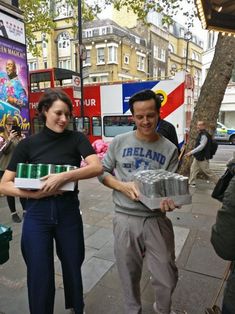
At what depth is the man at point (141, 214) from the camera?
6.45 feet

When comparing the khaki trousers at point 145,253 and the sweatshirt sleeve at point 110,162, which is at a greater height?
the sweatshirt sleeve at point 110,162

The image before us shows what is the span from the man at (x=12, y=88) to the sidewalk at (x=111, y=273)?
3037 millimetres

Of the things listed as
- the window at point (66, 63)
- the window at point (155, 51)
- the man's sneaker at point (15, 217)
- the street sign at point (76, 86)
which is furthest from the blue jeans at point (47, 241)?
the window at point (155, 51)

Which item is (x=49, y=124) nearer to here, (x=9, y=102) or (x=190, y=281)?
(x=190, y=281)

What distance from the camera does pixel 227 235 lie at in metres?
1.29

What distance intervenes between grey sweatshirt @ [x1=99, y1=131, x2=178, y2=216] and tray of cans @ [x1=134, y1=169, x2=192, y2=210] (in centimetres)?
24

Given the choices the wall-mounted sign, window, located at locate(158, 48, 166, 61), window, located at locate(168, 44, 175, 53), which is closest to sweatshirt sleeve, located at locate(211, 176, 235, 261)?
the wall-mounted sign

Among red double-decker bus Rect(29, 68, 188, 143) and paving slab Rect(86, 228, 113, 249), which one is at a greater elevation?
red double-decker bus Rect(29, 68, 188, 143)

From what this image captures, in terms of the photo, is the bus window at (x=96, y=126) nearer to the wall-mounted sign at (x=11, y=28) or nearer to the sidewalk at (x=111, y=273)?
the wall-mounted sign at (x=11, y=28)

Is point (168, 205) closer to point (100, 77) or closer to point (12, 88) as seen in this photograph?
point (12, 88)

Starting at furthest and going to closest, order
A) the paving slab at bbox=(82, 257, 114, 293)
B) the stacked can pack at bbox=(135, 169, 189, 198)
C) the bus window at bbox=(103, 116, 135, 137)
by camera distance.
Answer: the bus window at bbox=(103, 116, 135, 137), the paving slab at bbox=(82, 257, 114, 293), the stacked can pack at bbox=(135, 169, 189, 198)

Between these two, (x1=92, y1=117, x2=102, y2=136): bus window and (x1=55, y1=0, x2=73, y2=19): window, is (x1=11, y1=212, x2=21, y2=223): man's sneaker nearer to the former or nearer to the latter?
(x1=92, y1=117, x2=102, y2=136): bus window

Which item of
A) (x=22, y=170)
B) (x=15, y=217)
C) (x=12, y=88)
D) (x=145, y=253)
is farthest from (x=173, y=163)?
(x=12, y=88)

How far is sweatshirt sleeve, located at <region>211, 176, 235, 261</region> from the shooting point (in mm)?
1254
